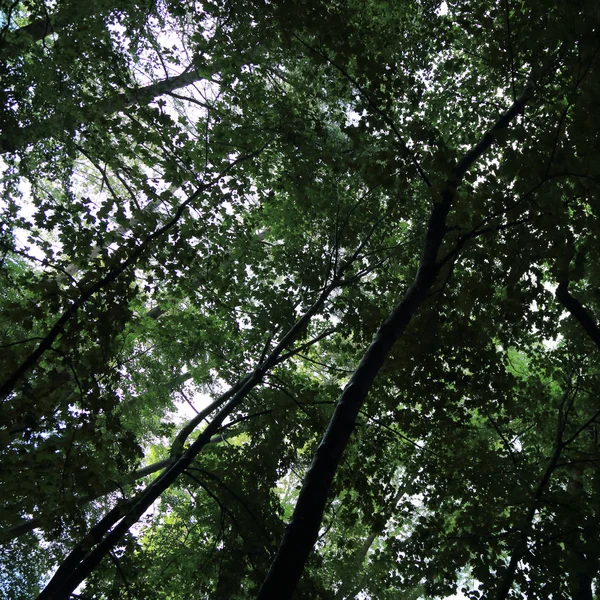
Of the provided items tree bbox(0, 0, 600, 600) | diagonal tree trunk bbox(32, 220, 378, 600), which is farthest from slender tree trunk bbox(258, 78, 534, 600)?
diagonal tree trunk bbox(32, 220, 378, 600)

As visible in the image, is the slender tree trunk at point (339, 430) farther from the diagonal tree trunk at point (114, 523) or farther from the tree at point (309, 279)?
the diagonal tree trunk at point (114, 523)

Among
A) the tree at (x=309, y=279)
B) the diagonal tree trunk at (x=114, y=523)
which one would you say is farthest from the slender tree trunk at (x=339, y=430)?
the diagonal tree trunk at (x=114, y=523)

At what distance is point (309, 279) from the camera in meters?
6.92

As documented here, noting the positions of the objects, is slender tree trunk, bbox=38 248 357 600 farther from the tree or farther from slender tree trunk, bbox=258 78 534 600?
slender tree trunk, bbox=258 78 534 600

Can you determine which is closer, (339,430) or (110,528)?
(339,430)

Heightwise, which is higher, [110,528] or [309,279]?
[309,279]

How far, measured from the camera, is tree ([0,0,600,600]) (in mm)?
4113

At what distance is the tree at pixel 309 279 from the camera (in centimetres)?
411

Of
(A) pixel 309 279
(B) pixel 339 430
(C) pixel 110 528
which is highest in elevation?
(A) pixel 309 279

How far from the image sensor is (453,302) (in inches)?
235

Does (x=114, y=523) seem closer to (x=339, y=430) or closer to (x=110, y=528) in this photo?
(x=110, y=528)

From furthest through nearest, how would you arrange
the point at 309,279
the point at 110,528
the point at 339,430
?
the point at 309,279 < the point at 110,528 < the point at 339,430

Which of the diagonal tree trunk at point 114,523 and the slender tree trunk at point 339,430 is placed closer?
the slender tree trunk at point 339,430

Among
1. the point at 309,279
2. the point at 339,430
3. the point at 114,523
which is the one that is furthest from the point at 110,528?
the point at 309,279
